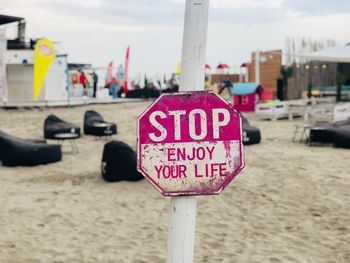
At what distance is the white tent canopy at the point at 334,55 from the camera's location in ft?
46.2

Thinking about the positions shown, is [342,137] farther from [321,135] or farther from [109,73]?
[109,73]

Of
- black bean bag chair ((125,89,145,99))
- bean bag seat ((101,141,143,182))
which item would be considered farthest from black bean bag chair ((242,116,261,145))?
black bean bag chair ((125,89,145,99))

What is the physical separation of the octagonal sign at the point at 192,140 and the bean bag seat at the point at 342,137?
32.6 ft

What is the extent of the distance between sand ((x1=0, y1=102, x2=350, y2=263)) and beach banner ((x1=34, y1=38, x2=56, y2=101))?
14.0 metres

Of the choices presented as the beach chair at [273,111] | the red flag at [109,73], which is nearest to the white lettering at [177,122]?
the beach chair at [273,111]

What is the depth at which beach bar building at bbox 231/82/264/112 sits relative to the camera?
20978 millimetres

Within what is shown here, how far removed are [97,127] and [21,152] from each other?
4.27 meters

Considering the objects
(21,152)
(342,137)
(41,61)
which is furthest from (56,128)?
(41,61)

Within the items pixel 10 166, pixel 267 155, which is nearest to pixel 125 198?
pixel 10 166

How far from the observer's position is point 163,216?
6.27 m

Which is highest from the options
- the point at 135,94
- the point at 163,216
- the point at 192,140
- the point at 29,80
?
the point at 29,80

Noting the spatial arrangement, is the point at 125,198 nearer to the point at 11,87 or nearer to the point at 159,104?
the point at 159,104

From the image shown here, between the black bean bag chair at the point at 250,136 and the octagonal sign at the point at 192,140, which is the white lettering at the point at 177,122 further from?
the black bean bag chair at the point at 250,136

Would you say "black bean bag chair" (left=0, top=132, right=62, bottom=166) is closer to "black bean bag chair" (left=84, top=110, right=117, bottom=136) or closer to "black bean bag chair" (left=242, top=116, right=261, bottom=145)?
"black bean bag chair" (left=84, top=110, right=117, bottom=136)
